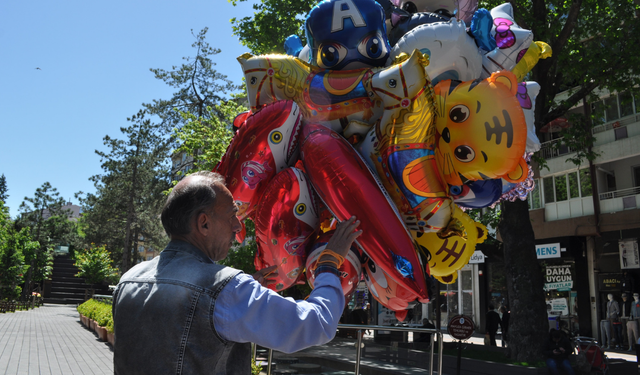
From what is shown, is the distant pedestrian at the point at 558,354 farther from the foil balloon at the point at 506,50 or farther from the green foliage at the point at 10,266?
the green foliage at the point at 10,266

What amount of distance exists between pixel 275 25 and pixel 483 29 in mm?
10274

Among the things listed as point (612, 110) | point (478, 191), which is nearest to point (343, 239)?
point (478, 191)

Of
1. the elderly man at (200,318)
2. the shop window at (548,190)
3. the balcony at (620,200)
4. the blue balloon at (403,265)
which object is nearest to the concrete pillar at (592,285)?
the balcony at (620,200)

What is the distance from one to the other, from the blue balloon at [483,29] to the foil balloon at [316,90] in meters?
0.83

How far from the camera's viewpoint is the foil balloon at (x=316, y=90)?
10.1 feet

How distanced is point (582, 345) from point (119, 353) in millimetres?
12068

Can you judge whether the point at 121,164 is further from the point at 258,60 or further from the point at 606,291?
the point at 258,60

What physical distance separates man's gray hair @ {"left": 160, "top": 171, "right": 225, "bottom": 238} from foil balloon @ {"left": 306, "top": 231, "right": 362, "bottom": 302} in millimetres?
1263

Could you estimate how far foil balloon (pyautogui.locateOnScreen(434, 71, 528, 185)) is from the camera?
9.55 feet

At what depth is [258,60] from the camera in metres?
3.32

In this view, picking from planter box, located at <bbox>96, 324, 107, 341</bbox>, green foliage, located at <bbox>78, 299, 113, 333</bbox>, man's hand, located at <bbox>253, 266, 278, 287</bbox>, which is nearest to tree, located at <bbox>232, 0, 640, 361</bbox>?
man's hand, located at <bbox>253, 266, 278, 287</bbox>

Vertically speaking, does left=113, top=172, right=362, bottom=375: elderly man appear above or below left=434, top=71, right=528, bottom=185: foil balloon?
below

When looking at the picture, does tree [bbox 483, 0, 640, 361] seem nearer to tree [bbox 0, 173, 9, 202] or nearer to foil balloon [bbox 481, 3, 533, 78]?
foil balloon [bbox 481, 3, 533, 78]

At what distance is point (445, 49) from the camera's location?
3121 mm
